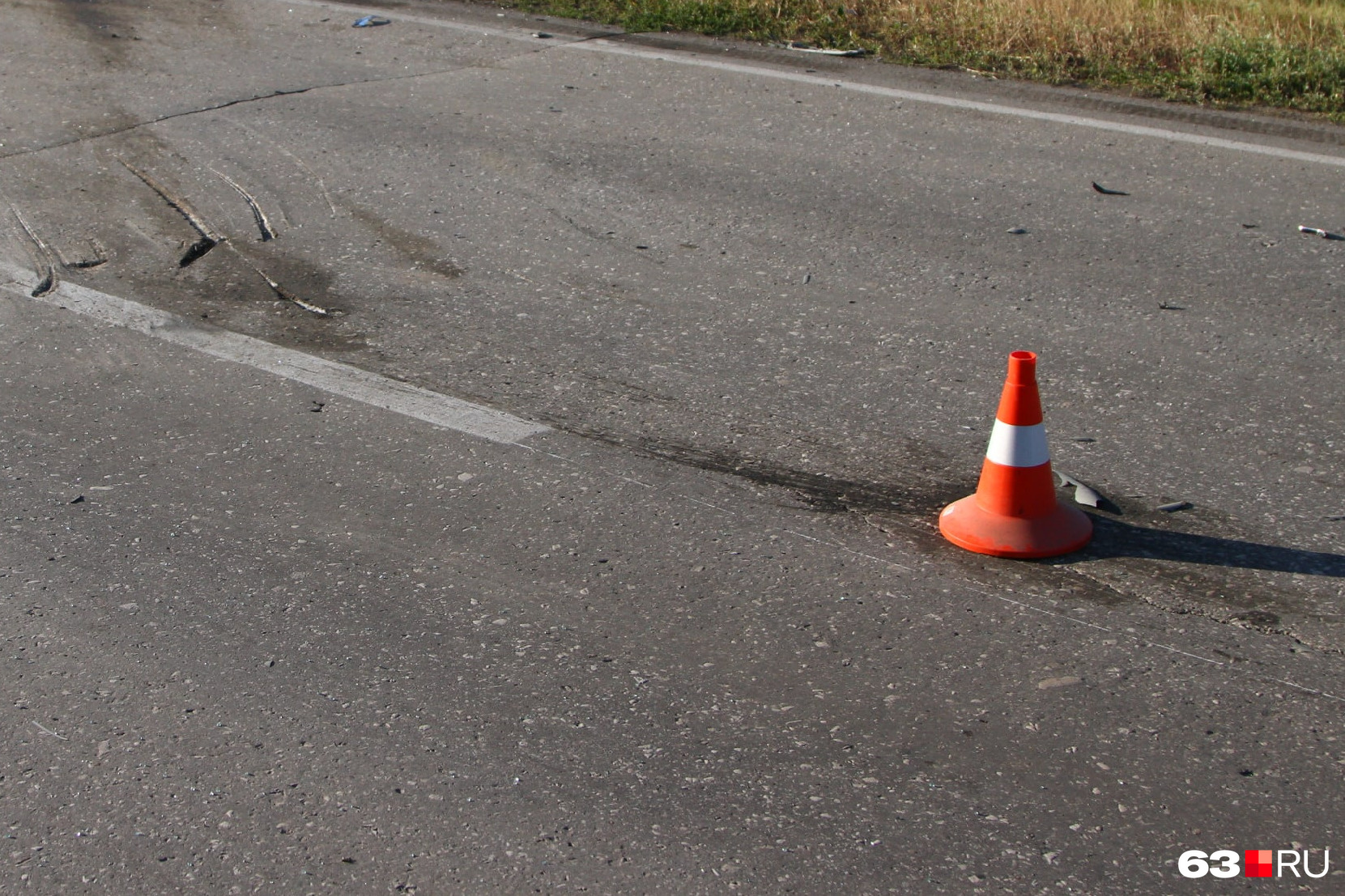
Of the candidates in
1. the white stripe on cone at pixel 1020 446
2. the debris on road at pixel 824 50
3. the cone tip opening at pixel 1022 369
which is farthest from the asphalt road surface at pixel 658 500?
the debris on road at pixel 824 50

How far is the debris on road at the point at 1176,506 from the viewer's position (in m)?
4.36

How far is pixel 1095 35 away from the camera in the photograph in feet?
30.3

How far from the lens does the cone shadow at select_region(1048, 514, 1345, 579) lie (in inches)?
159

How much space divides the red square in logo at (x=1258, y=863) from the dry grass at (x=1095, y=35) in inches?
260

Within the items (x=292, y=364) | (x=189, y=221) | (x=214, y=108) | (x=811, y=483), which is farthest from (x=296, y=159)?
(x=811, y=483)

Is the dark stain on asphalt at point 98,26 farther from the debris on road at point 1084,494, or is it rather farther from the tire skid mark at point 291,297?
the debris on road at point 1084,494

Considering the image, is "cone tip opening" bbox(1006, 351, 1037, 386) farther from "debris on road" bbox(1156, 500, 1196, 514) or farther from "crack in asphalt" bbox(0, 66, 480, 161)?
"crack in asphalt" bbox(0, 66, 480, 161)

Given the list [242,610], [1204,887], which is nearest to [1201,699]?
[1204,887]

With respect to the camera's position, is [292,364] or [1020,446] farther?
[292,364]

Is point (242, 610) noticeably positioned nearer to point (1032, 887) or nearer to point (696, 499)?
point (696, 499)

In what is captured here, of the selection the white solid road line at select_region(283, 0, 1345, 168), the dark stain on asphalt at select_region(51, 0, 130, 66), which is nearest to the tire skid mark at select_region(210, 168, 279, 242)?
the dark stain on asphalt at select_region(51, 0, 130, 66)

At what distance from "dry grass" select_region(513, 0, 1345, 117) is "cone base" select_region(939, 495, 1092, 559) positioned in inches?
211

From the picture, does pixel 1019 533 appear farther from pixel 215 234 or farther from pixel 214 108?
pixel 214 108

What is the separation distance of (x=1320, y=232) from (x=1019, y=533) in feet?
11.6
